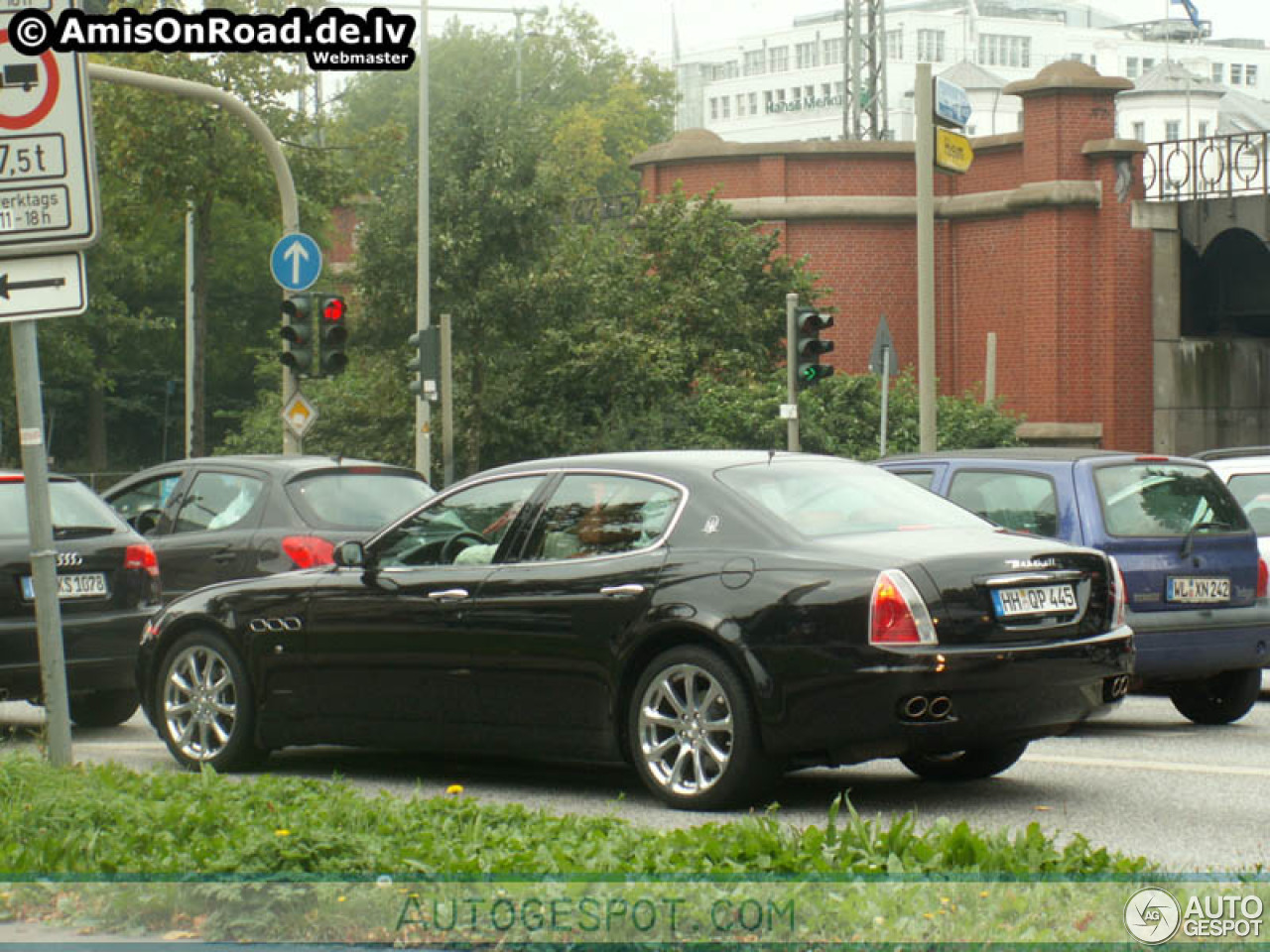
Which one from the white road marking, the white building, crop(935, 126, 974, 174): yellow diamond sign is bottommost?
the white road marking

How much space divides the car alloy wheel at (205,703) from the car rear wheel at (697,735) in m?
2.34

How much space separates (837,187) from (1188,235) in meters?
6.52

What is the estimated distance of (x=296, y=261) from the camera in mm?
22734

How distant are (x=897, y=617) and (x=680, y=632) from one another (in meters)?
0.95

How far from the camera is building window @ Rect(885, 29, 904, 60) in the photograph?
15962 centimetres

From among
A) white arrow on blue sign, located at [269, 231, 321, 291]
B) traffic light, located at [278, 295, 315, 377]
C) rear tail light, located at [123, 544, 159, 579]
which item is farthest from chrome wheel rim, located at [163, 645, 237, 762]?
white arrow on blue sign, located at [269, 231, 321, 291]

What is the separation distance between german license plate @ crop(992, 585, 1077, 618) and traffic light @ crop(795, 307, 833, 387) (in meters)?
15.0

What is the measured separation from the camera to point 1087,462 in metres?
11.7

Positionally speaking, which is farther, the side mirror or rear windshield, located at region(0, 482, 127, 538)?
rear windshield, located at region(0, 482, 127, 538)

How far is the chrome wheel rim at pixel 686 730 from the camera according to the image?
8.27m

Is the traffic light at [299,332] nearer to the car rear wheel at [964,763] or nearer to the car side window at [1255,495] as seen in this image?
the car side window at [1255,495]

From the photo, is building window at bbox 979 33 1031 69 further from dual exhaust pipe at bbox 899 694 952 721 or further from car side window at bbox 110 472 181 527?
dual exhaust pipe at bbox 899 694 952 721

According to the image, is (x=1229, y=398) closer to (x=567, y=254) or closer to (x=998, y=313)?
(x=998, y=313)

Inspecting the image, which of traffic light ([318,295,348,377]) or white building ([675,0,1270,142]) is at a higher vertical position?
white building ([675,0,1270,142])
